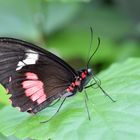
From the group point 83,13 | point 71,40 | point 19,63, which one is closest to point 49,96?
point 19,63

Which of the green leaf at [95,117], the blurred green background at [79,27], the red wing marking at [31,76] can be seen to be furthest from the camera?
the blurred green background at [79,27]

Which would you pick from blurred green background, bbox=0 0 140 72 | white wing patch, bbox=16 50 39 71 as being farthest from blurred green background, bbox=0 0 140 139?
white wing patch, bbox=16 50 39 71

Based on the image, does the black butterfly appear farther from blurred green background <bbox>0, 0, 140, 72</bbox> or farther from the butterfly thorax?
blurred green background <bbox>0, 0, 140, 72</bbox>

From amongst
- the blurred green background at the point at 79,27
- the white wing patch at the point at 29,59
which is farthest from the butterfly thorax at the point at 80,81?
the blurred green background at the point at 79,27

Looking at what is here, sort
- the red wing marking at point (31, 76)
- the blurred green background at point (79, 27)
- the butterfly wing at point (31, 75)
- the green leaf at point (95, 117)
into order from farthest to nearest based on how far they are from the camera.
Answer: the blurred green background at point (79, 27) < the red wing marking at point (31, 76) < the butterfly wing at point (31, 75) < the green leaf at point (95, 117)

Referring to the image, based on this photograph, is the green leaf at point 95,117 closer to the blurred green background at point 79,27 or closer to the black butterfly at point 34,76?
Result: the black butterfly at point 34,76

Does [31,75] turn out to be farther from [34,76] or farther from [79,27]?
[79,27]

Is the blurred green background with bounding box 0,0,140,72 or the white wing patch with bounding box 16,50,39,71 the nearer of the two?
the white wing patch with bounding box 16,50,39,71

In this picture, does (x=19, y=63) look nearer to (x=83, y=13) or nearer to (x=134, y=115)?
(x=134, y=115)
